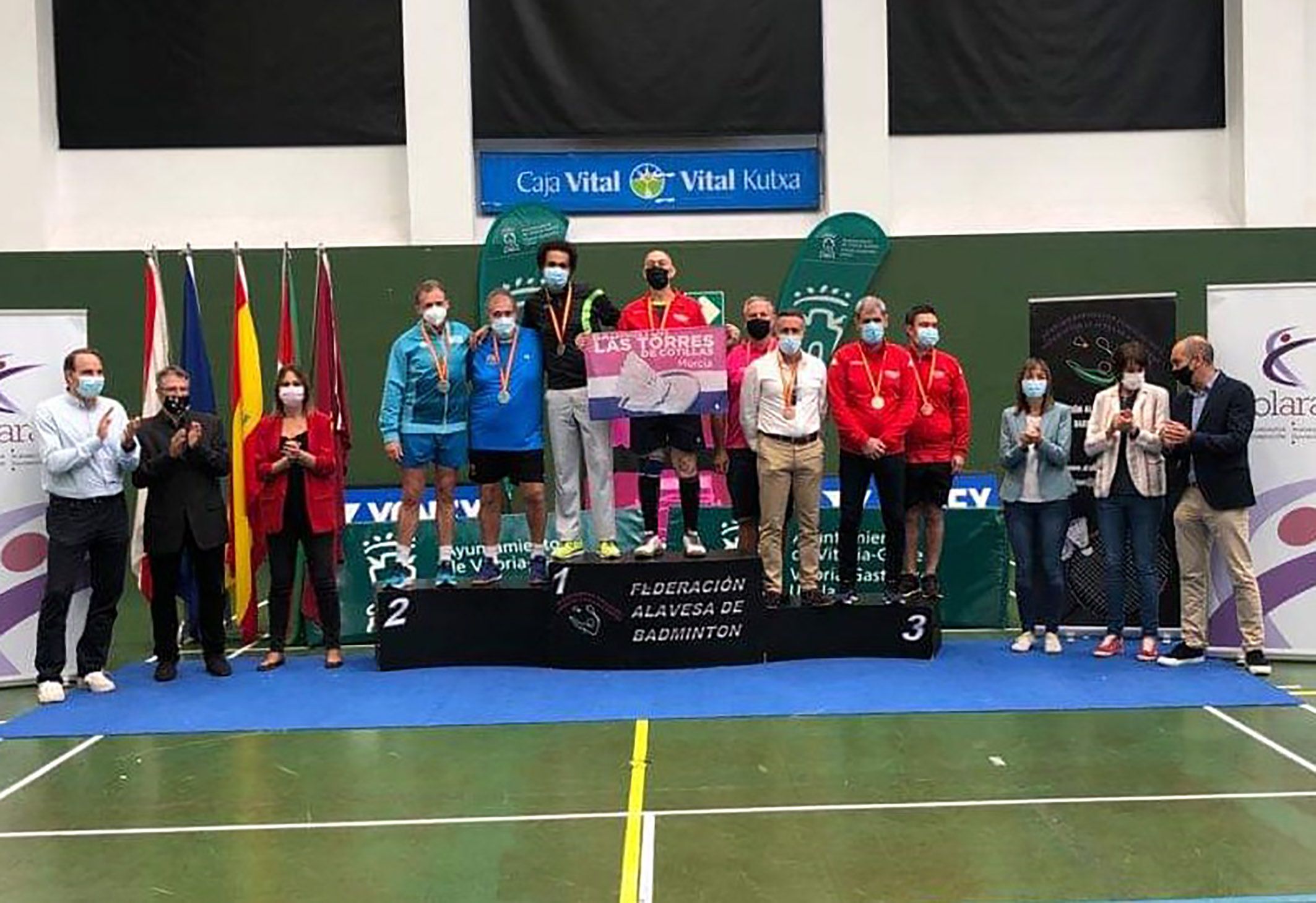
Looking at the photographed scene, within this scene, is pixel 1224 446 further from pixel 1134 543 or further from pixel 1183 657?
pixel 1183 657

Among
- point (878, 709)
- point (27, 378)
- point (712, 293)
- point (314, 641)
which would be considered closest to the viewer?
point (878, 709)

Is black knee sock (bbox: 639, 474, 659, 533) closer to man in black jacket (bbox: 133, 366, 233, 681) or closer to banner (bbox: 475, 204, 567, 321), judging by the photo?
man in black jacket (bbox: 133, 366, 233, 681)

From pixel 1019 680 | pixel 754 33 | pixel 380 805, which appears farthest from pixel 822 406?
pixel 754 33

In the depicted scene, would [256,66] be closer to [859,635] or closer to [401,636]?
[401,636]

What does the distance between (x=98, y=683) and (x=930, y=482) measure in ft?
15.4

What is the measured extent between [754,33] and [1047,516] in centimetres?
494

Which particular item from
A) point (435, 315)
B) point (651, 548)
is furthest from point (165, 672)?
point (651, 548)

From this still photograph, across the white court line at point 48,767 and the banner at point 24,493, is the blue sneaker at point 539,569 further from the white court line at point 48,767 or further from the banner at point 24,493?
the banner at point 24,493

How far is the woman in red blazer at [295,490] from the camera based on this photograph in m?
6.34

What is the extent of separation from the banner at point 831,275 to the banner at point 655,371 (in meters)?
2.99

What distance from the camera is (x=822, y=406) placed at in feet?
20.5

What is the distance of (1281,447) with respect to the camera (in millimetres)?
6324

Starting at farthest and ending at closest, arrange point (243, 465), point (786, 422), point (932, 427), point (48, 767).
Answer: point (243, 465)
point (932, 427)
point (786, 422)
point (48, 767)

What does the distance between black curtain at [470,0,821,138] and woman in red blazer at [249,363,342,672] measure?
3759mm
